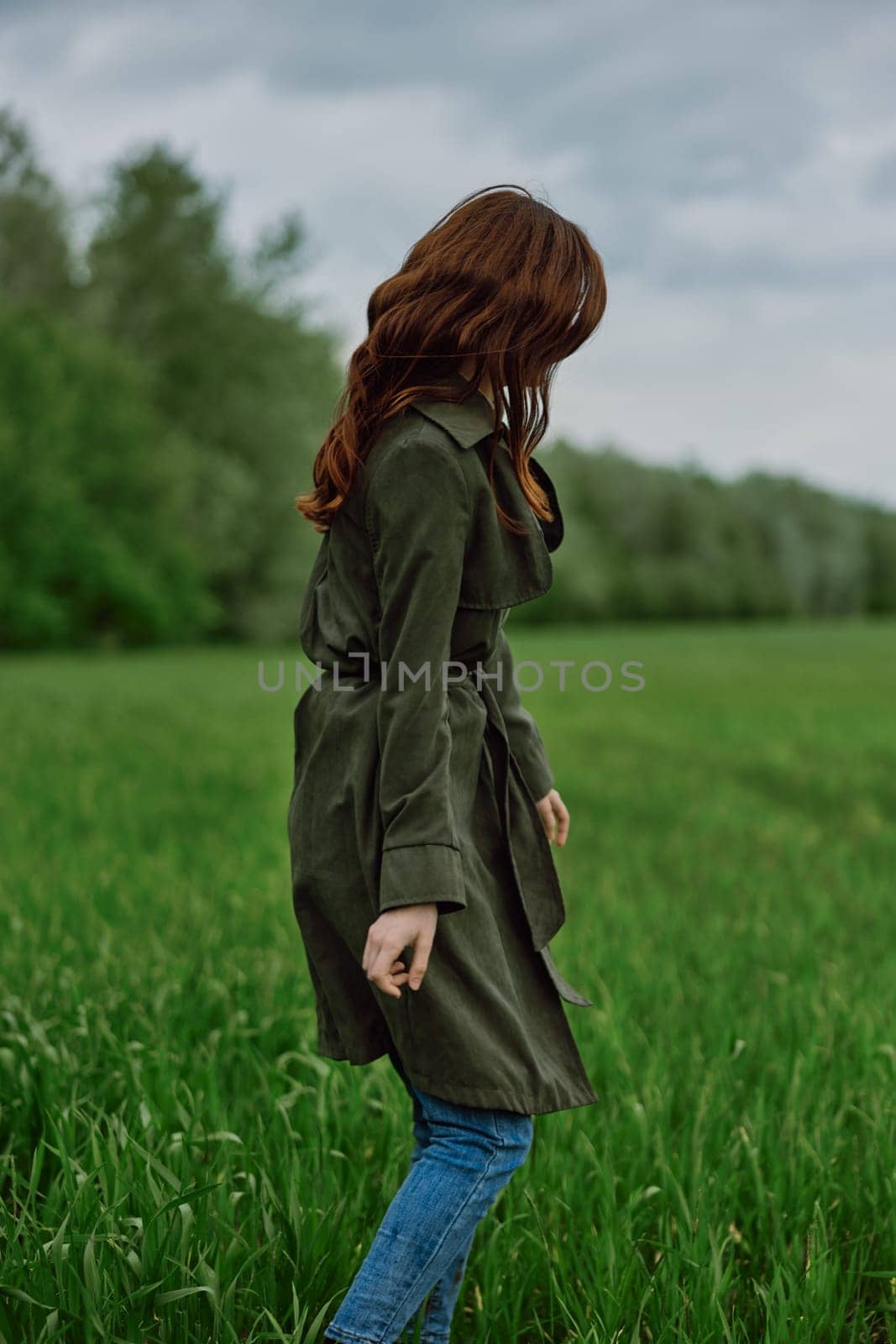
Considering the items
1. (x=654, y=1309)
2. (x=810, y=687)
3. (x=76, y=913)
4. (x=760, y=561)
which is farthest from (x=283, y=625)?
(x=760, y=561)

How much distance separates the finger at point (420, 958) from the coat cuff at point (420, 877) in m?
0.05

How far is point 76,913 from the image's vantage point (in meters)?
4.37

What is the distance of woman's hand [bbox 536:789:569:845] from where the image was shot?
2199 millimetres

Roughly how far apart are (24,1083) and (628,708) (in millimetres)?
11853

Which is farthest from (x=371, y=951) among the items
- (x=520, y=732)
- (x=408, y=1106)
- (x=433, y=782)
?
(x=408, y=1106)

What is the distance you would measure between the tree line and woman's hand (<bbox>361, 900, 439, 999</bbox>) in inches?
1123

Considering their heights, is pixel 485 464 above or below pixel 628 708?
above

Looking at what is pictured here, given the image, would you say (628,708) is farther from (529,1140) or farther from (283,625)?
(283,625)

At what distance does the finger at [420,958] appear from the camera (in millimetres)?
1747

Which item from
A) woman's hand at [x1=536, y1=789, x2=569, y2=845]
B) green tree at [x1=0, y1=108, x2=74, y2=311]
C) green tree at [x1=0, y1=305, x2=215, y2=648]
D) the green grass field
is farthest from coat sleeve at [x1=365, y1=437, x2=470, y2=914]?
green tree at [x1=0, y1=108, x2=74, y2=311]

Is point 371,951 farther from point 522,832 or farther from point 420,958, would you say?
point 522,832

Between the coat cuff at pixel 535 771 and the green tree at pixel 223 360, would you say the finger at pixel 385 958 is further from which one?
the green tree at pixel 223 360

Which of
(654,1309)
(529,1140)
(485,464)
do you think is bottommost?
(654,1309)

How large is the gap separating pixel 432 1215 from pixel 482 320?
1341 mm
